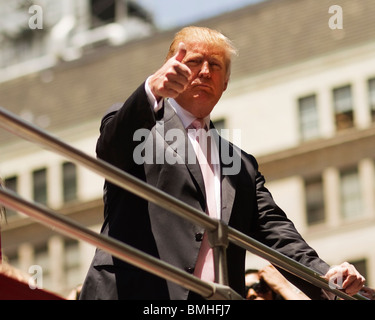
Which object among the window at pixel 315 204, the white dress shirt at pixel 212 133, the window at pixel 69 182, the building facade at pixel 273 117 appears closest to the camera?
the white dress shirt at pixel 212 133

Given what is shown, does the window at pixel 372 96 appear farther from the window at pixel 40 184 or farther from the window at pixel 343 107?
the window at pixel 40 184

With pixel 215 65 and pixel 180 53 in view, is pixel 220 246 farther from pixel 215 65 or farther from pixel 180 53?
pixel 215 65

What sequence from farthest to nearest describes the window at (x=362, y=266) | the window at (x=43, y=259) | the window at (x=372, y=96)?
1. the window at (x=43, y=259)
2. the window at (x=372, y=96)
3. the window at (x=362, y=266)

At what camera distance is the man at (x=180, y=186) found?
5.92m

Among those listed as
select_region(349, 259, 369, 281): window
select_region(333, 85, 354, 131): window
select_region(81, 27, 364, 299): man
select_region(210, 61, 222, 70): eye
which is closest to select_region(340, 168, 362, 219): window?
select_region(333, 85, 354, 131): window

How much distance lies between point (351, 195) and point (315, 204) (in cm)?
157

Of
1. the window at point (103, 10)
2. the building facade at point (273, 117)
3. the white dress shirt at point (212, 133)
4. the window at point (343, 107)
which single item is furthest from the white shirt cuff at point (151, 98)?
the window at point (103, 10)

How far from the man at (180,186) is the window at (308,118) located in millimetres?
35784

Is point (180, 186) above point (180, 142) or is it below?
below

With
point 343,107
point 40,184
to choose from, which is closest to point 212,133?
A: point 343,107

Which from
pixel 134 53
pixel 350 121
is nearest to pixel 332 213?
pixel 350 121

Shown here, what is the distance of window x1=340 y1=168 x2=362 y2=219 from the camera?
40.3 metres

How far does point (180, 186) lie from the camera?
6250mm

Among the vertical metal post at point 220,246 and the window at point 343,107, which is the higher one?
the window at point 343,107
